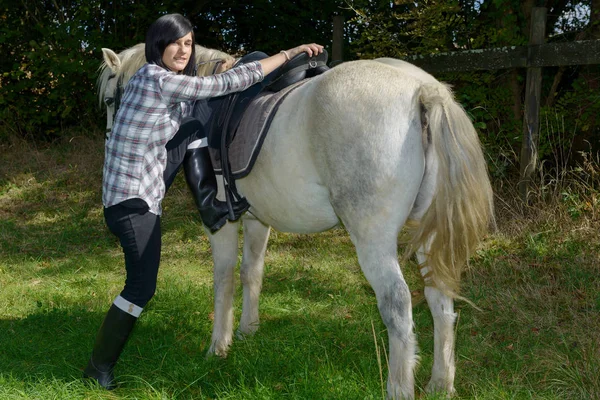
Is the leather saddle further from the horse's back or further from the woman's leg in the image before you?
the woman's leg

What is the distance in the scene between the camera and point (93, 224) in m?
7.41

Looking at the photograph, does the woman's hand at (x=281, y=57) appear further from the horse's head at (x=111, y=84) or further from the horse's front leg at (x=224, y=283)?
the horse's head at (x=111, y=84)

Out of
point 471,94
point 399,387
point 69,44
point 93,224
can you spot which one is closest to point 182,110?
point 399,387

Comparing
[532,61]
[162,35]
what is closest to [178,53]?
[162,35]

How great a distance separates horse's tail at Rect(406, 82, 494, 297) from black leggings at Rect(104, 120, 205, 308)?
4.57 feet

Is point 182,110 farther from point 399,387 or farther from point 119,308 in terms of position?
point 399,387

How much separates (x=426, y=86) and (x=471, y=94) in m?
3.80

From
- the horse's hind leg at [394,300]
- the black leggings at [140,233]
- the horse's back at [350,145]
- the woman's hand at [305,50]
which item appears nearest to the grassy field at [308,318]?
the horse's hind leg at [394,300]

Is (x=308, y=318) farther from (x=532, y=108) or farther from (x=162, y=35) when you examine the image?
(x=532, y=108)

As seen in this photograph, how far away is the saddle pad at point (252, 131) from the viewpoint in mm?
3238

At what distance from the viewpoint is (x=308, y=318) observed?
14.2 ft

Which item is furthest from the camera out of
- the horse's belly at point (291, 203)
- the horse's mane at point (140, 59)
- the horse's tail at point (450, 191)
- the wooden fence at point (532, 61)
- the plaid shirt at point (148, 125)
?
the wooden fence at point (532, 61)

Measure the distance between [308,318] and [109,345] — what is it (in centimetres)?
151

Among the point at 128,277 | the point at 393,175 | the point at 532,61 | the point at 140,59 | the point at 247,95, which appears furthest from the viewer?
the point at 532,61
